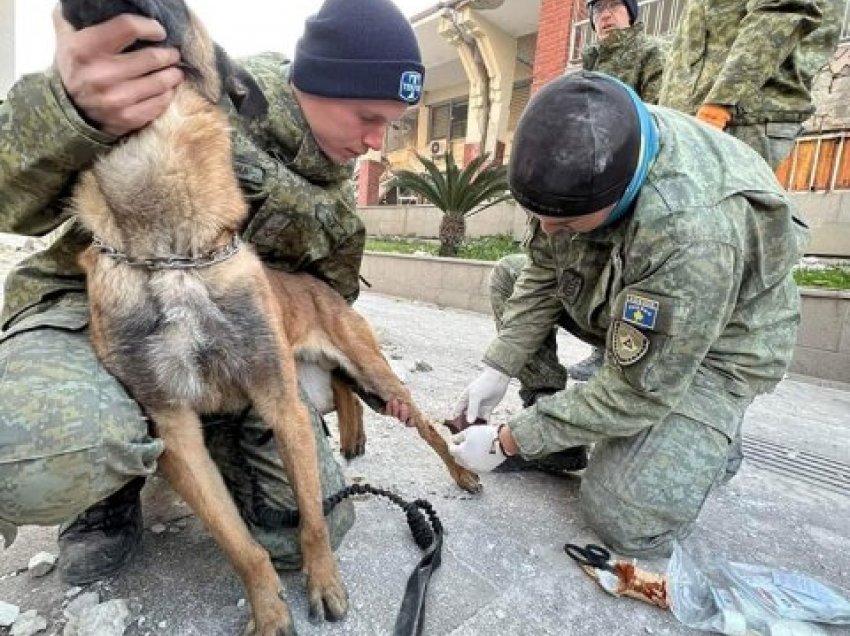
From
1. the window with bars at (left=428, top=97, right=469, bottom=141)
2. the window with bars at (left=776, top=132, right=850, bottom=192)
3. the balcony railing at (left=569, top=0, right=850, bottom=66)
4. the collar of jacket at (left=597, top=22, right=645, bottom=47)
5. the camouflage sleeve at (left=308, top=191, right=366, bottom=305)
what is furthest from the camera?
the window with bars at (left=428, top=97, right=469, bottom=141)

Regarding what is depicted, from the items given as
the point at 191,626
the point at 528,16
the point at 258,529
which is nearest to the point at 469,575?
the point at 258,529

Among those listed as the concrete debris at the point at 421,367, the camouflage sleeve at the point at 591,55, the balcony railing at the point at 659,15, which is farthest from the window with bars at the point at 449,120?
the concrete debris at the point at 421,367

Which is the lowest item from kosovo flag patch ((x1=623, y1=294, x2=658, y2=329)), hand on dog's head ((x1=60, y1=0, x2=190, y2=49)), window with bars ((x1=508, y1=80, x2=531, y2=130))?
kosovo flag patch ((x1=623, y1=294, x2=658, y2=329))

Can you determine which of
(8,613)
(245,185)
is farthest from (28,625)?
(245,185)

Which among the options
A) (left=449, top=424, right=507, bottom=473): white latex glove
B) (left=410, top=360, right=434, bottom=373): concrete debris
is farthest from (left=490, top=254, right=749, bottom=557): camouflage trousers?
(left=410, top=360, right=434, bottom=373): concrete debris

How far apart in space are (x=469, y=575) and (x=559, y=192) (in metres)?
1.04

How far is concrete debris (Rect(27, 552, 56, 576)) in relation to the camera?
4.71 ft

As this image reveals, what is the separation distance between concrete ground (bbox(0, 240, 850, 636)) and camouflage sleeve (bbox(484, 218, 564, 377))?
18.1 inches

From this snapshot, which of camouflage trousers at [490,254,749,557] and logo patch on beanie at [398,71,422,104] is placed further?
camouflage trousers at [490,254,749,557]

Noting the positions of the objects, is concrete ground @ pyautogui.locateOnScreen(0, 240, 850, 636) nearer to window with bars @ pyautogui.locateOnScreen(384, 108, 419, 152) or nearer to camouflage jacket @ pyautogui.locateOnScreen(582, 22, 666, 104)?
camouflage jacket @ pyautogui.locateOnScreen(582, 22, 666, 104)

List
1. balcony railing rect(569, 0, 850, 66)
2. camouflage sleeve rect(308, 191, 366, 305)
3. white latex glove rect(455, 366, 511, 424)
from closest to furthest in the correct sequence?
camouflage sleeve rect(308, 191, 366, 305), white latex glove rect(455, 366, 511, 424), balcony railing rect(569, 0, 850, 66)

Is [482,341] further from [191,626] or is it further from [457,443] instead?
[191,626]

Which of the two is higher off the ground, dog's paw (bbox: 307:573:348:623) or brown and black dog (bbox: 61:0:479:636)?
brown and black dog (bbox: 61:0:479:636)

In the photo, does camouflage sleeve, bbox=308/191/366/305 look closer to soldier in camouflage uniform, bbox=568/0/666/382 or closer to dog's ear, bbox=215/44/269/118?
dog's ear, bbox=215/44/269/118
